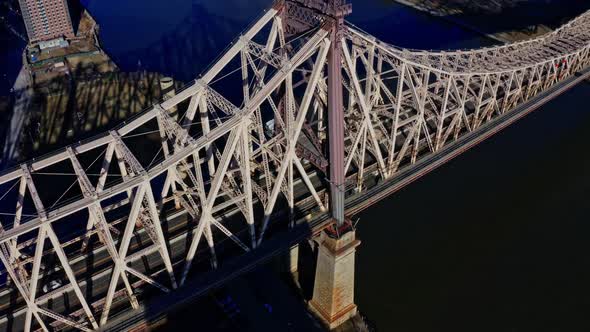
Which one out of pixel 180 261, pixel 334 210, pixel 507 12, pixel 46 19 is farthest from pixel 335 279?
pixel 507 12

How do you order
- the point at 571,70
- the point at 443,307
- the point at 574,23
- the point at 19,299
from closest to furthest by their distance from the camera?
the point at 19,299
the point at 443,307
the point at 571,70
the point at 574,23

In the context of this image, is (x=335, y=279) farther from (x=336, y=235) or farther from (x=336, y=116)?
(x=336, y=116)

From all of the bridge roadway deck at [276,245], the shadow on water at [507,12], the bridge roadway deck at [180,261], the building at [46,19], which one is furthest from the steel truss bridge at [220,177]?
the shadow on water at [507,12]

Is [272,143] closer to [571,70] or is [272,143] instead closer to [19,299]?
[19,299]

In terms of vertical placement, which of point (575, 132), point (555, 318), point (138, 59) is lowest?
point (555, 318)

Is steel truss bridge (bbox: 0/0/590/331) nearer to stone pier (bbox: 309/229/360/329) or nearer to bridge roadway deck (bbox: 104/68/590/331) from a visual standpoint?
bridge roadway deck (bbox: 104/68/590/331)

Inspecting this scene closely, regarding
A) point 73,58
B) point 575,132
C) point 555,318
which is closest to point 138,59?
point 73,58
